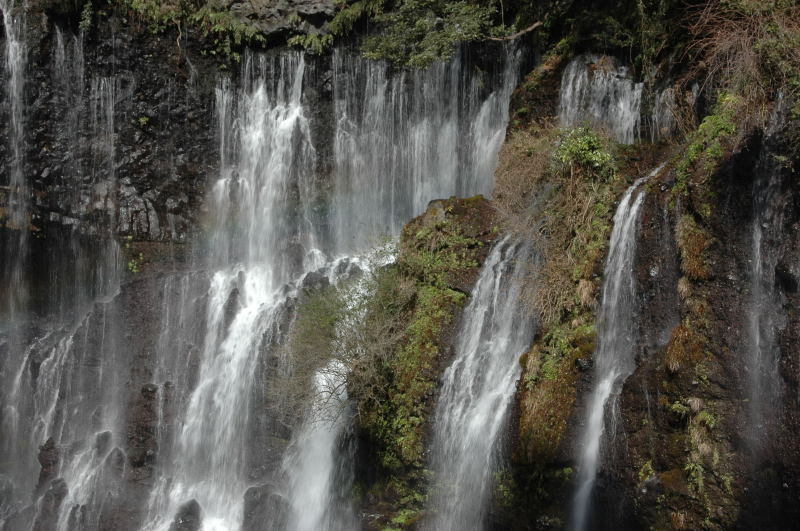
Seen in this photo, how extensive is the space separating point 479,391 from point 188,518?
747 centimetres

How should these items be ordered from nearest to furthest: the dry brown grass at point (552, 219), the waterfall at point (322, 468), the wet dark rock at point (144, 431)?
the dry brown grass at point (552, 219) < the waterfall at point (322, 468) < the wet dark rock at point (144, 431)

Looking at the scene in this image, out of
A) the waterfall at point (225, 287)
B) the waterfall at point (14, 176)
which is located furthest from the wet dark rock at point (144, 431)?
the waterfall at point (14, 176)

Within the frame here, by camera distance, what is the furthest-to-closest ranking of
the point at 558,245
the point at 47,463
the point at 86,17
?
the point at 86,17
the point at 47,463
the point at 558,245

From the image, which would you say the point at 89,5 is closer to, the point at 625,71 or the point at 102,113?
the point at 102,113

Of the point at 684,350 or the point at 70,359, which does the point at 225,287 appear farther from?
the point at 684,350

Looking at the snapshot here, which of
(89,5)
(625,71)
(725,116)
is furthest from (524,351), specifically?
(89,5)

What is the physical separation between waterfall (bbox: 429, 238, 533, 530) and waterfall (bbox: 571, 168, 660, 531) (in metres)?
1.48

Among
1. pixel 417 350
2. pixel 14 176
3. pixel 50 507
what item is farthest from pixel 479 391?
pixel 14 176

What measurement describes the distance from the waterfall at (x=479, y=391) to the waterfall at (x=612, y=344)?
148 cm

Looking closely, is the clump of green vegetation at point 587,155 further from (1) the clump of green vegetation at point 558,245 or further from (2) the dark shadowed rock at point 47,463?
(2) the dark shadowed rock at point 47,463

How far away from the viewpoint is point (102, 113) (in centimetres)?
1981

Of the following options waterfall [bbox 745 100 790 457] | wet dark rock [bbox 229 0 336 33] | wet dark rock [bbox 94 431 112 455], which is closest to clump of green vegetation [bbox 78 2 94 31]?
wet dark rock [bbox 229 0 336 33]

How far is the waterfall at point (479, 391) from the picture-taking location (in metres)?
10.2

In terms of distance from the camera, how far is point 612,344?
9469 mm
